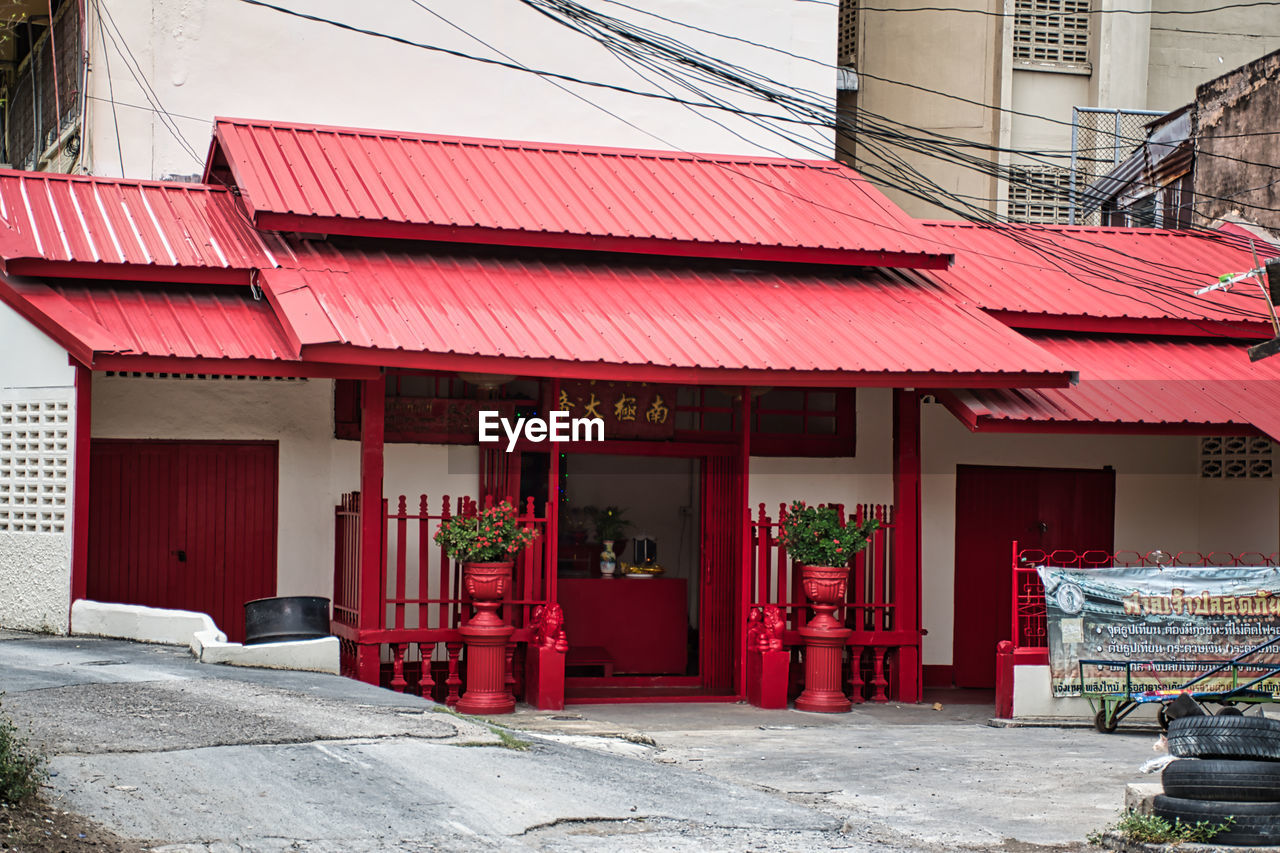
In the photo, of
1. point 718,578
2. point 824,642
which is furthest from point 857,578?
point 718,578

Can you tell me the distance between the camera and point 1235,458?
1515 cm

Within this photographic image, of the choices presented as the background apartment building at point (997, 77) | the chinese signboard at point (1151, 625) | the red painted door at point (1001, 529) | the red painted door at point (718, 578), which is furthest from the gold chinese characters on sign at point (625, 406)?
the background apartment building at point (997, 77)

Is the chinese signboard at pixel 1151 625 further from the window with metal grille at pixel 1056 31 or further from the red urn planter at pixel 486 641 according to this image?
the window with metal grille at pixel 1056 31

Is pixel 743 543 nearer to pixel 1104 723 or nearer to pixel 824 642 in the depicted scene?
pixel 824 642

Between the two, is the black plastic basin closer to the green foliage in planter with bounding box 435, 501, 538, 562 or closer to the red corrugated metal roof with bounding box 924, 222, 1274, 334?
the green foliage in planter with bounding box 435, 501, 538, 562

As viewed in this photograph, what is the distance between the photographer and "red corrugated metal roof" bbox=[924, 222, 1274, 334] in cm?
1445

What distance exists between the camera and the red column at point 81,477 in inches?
456

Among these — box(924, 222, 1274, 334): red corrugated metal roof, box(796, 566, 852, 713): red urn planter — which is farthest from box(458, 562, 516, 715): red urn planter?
box(924, 222, 1274, 334): red corrugated metal roof

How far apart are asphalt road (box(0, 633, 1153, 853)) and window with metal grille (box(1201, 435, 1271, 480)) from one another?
461 cm

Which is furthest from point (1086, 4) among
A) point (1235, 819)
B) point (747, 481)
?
point (1235, 819)

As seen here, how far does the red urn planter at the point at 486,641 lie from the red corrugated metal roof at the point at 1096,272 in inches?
213

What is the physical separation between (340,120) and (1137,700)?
1064 cm

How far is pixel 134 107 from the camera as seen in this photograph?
15.8 metres

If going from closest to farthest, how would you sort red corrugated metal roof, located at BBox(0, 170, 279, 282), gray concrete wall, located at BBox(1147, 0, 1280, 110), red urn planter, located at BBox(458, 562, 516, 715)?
red urn planter, located at BBox(458, 562, 516, 715)
red corrugated metal roof, located at BBox(0, 170, 279, 282)
gray concrete wall, located at BBox(1147, 0, 1280, 110)
